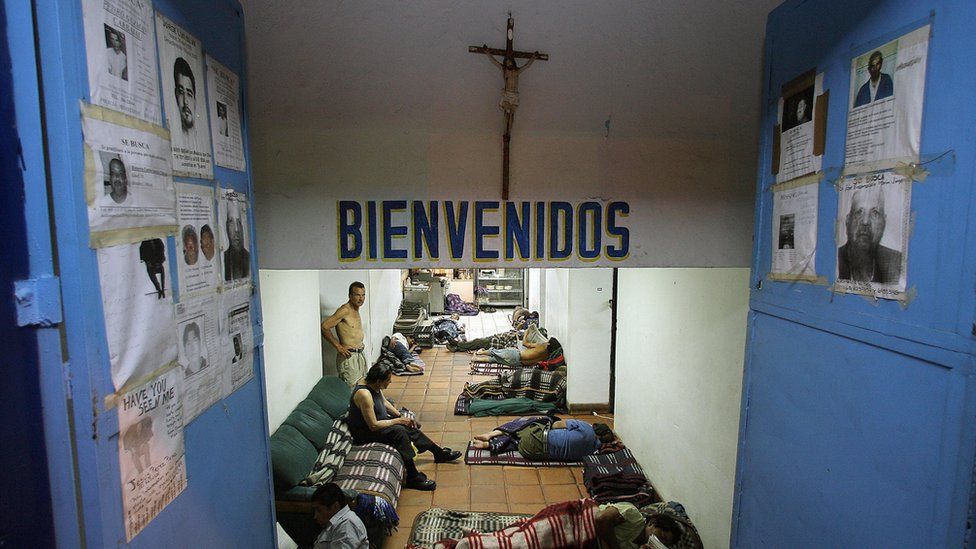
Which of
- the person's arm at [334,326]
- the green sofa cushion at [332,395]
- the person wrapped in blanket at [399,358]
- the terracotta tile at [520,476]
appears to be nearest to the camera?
the terracotta tile at [520,476]

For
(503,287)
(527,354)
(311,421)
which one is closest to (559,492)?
(311,421)

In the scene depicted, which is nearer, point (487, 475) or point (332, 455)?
point (332, 455)

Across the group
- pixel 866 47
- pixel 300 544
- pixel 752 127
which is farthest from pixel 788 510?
pixel 300 544

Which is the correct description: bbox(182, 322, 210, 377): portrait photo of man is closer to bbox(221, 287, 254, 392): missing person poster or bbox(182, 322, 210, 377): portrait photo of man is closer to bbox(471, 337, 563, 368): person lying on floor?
bbox(221, 287, 254, 392): missing person poster

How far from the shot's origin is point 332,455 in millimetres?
4043

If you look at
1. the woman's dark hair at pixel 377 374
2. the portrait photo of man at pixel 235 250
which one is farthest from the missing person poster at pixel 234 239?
the woman's dark hair at pixel 377 374

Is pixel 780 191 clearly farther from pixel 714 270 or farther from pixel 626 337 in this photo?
pixel 626 337

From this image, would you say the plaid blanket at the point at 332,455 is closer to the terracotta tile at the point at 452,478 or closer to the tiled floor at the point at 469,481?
the tiled floor at the point at 469,481

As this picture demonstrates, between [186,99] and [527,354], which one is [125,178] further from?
[527,354]

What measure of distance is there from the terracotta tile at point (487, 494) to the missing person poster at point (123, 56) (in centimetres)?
395

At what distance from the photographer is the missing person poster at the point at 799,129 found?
1.26 metres

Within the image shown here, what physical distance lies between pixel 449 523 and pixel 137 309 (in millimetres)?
3333

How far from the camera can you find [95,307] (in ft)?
2.68

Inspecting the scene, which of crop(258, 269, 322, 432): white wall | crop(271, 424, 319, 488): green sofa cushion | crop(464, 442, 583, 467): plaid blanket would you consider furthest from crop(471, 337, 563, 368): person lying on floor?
crop(271, 424, 319, 488): green sofa cushion
